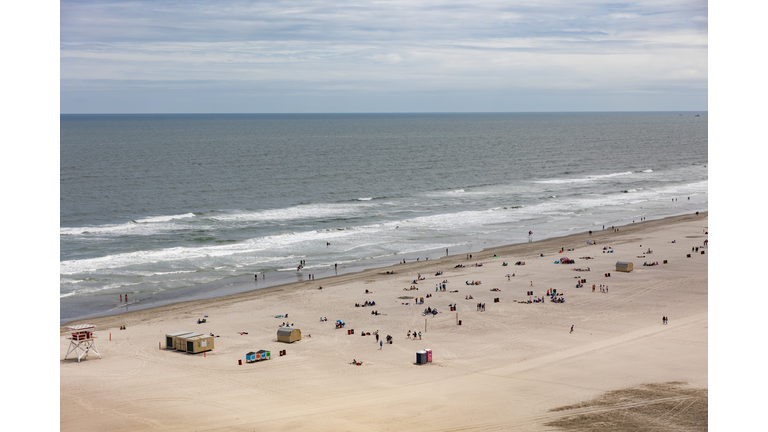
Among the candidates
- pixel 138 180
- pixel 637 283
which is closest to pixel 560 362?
pixel 637 283

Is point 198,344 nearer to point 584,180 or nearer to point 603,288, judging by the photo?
point 603,288

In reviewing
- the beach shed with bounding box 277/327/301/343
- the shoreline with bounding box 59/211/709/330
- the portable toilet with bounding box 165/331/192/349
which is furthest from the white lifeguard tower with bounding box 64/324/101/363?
the beach shed with bounding box 277/327/301/343

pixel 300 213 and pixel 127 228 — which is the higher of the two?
pixel 300 213

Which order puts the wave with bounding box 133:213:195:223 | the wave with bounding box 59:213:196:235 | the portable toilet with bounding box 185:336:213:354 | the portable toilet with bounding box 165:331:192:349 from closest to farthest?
1. the portable toilet with bounding box 185:336:213:354
2. the portable toilet with bounding box 165:331:192:349
3. the wave with bounding box 59:213:196:235
4. the wave with bounding box 133:213:195:223

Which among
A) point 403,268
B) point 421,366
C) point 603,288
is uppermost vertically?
point 403,268

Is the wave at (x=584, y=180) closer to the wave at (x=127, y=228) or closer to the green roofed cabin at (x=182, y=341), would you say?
the wave at (x=127, y=228)

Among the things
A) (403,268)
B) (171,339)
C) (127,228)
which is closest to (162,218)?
(127,228)

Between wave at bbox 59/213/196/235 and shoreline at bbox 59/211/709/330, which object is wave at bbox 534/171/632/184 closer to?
shoreline at bbox 59/211/709/330
